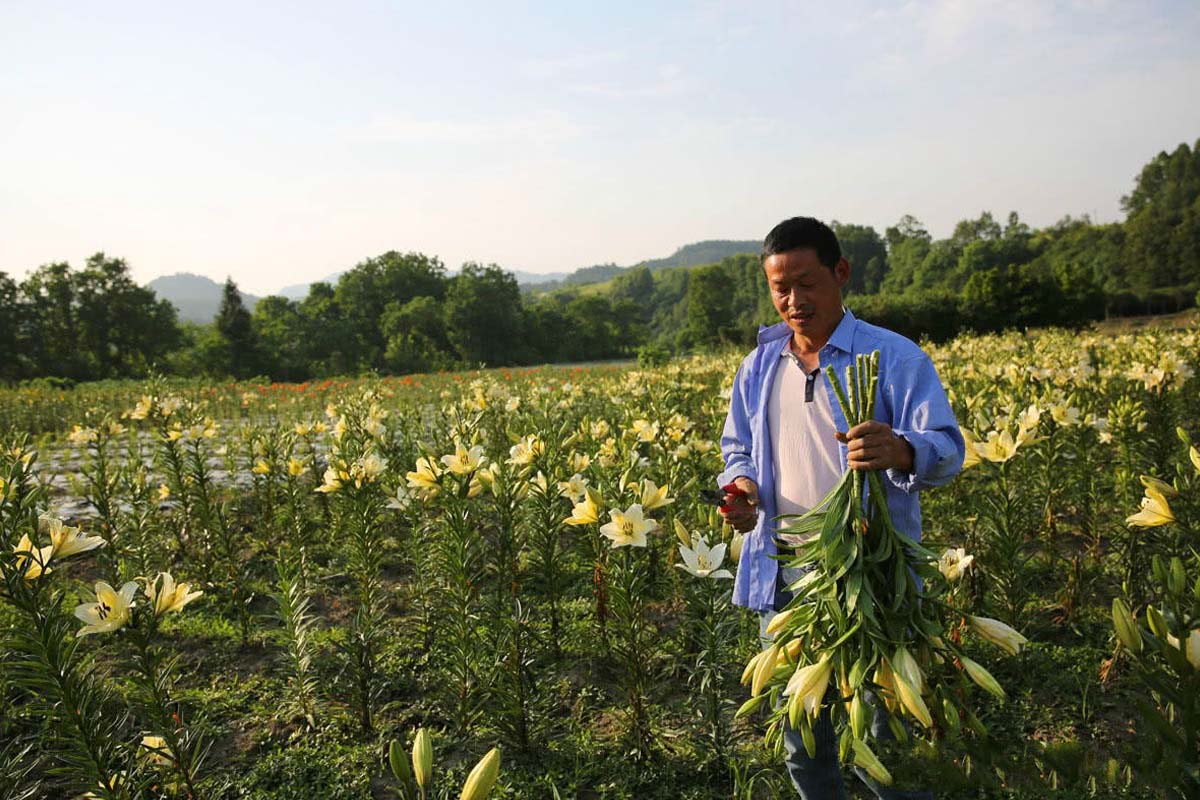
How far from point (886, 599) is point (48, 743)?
3.61 metres

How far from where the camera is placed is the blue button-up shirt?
1.44 metres

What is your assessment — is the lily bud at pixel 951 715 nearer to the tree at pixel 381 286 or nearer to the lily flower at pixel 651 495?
the lily flower at pixel 651 495

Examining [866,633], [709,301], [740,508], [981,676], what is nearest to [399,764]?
[866,633]

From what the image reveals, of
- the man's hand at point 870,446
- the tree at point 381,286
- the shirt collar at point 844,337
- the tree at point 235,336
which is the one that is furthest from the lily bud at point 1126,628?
the tree at point 381,286

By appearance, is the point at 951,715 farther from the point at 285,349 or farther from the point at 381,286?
the point at 381,286

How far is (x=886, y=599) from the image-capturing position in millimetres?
938

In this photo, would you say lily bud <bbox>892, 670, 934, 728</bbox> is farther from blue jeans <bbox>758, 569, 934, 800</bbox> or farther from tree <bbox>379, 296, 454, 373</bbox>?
tree <bbox>379, 296, 454, 373</bbox>

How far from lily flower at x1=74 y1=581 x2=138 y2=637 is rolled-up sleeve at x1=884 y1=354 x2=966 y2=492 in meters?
2.11

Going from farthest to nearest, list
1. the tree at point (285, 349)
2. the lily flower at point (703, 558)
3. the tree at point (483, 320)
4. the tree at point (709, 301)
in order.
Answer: the tree at point (709, 301), the tree at point (483, 320), the tree at point (285, 349), the lily flower at point (703, 558)

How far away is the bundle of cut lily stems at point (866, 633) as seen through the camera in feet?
2.84

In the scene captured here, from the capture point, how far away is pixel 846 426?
1.72 m

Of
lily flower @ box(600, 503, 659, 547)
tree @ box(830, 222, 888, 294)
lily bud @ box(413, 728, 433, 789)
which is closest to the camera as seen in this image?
lily bud @ box(413, 728, 433, 789)

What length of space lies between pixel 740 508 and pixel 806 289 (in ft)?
2.06

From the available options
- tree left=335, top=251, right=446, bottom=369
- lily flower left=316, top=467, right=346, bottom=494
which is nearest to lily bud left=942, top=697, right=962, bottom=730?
lily flower left=316, top=467, right=346, bottom=494
